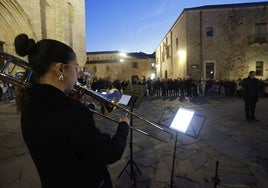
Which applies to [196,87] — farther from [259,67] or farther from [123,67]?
[123,67]

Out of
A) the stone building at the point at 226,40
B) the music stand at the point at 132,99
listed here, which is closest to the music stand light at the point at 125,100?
the music stand at the point at 132,99

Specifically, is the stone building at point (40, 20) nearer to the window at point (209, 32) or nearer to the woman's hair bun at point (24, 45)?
the window at point (209, 32)

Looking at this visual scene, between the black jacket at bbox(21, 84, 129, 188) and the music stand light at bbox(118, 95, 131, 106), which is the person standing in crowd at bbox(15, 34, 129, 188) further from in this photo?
the music stand light at bbox(118, 95, 131, 106)

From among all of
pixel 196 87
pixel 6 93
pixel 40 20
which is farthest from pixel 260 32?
pixel 6 93

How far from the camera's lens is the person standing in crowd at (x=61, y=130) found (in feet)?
4.00

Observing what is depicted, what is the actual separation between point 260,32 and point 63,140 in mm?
24805

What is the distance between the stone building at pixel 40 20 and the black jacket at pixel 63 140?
1475 cm

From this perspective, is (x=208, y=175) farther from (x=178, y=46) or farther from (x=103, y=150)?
(x=178, y=46)

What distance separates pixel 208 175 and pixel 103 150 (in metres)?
3.14

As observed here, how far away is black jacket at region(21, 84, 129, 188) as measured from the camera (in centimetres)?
121

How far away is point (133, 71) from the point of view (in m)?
42.4

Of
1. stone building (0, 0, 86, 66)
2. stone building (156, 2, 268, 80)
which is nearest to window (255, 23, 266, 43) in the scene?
stone building (156, 2, 268, 80)

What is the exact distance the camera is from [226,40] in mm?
21609

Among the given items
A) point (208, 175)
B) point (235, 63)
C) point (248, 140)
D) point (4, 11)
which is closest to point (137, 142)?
point (208, 175)
